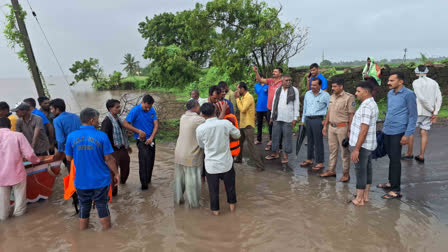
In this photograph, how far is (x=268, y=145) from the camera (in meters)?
7.29

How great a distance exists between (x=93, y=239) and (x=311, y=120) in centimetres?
425

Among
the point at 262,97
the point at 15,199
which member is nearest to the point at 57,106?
the point at 15,199

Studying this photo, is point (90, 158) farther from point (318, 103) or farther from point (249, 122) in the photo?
point (318, 103)

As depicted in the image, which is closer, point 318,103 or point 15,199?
point 15,199

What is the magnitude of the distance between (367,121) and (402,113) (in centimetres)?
85

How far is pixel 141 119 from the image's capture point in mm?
4730

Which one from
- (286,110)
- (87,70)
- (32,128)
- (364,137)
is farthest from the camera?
(87,70)

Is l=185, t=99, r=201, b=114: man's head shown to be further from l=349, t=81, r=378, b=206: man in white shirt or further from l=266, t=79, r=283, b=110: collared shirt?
l=266, t=79, r=283, b=110: collared shirt

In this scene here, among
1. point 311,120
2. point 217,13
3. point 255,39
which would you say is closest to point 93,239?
point 311,120

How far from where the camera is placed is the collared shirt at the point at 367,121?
146 inches

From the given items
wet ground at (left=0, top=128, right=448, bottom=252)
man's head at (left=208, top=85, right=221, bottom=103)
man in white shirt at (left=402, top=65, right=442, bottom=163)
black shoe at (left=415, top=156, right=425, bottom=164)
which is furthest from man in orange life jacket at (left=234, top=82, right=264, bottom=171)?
man in white shirt at (left=402, top=65, right=442, bottom=163)

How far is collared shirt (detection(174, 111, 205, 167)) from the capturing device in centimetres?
397

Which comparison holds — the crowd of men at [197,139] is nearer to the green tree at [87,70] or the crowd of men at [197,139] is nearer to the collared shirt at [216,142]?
the collared shirt at [216,142]

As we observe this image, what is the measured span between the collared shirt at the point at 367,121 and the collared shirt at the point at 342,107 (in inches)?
29.9
